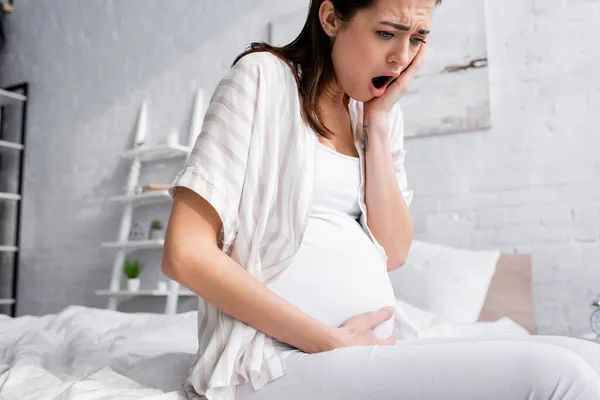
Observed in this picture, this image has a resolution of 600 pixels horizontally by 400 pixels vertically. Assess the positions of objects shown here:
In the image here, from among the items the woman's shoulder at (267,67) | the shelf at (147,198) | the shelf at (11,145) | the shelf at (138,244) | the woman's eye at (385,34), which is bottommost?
the shelf at (138,244)

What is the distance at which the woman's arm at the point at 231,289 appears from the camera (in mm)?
910

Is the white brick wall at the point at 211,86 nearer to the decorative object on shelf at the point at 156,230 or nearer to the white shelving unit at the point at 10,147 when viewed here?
the white shelving unit at the point at 10,147

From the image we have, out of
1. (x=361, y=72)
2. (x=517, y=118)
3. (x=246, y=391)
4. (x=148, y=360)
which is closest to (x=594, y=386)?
(x=246, y=391)

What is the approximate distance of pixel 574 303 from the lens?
263 centimetres

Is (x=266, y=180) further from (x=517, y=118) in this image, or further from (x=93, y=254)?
(x=93, y=254)

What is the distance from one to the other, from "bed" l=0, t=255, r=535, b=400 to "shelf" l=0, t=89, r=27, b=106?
281 cm

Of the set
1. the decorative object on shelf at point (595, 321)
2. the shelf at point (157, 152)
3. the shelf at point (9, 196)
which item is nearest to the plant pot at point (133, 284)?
the shelf at point (157, 152)

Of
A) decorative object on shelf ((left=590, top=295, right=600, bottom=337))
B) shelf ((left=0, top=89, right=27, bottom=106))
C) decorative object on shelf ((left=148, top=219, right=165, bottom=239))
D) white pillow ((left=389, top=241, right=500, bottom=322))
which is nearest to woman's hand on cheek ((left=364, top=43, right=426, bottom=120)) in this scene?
white pillow ((left=389, top=241, right=500, bottom=322))

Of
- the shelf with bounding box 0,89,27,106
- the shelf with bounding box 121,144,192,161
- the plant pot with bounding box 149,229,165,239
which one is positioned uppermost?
the shelf with bounding box 0,89,27,106

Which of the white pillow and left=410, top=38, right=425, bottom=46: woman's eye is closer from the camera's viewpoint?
left=410, top=38, right=425, bottom=46: woman's eye

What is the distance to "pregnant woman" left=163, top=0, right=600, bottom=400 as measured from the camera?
0.77 m

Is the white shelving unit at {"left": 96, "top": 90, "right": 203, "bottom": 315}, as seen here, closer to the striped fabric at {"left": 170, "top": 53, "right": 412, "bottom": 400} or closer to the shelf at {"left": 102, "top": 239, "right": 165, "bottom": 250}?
the shelf at {"left": 102, "top": 239, "right": 165, "bottom": 250}

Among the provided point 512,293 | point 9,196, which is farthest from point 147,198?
point 512,293

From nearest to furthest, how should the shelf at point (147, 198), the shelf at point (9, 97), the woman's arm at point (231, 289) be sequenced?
the woman's arm at point (231, 289) < the shelf at point (147, 198) < the shelf at point (9, 97)
